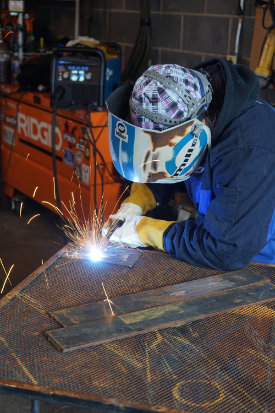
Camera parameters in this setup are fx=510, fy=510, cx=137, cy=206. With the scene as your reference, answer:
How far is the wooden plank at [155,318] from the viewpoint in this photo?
4.42ft

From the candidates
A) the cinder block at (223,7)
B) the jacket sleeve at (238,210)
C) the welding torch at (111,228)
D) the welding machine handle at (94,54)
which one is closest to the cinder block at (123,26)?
the cinder block at (223,7)

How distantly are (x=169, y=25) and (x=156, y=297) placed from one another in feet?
10.7

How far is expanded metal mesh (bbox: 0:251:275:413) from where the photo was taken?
118 centimetres

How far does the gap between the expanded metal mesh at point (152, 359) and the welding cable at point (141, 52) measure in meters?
3.12

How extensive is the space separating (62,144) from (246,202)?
7.21 feet

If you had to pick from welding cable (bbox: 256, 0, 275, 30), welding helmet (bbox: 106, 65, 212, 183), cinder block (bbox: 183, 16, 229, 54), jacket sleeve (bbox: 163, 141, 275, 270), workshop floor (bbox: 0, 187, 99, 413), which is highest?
welding cable (bbox: 256, 0, 275, 30)

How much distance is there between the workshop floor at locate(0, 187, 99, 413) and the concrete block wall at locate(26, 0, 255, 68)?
Result: 5.49 feet

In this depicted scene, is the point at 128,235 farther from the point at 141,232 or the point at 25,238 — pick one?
the point at 25,238

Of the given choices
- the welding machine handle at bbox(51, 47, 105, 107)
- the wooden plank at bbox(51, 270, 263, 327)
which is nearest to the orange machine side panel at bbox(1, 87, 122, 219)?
the welding machine handle at bbox(51, 47, 105, 107)

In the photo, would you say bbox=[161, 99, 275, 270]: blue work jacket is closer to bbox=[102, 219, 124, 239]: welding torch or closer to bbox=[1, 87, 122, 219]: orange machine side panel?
bbox=[102, 219, 124, 239]: welding torch

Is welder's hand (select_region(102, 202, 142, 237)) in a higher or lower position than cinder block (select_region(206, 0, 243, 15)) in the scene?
lower

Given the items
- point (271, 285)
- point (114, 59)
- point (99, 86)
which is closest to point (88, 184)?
point (99, 86)

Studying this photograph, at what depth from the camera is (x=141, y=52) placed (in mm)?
4402

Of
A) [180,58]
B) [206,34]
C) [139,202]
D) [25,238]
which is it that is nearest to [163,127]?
[139,202]
